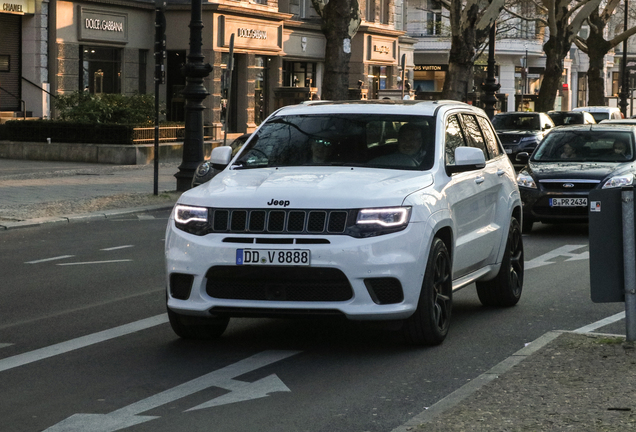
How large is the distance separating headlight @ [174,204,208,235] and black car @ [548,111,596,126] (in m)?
25.5

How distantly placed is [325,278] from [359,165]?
1237 mm

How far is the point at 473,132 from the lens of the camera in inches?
368

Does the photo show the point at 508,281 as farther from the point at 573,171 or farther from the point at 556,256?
the point at 573,171

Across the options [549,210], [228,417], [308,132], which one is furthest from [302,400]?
[549,210]

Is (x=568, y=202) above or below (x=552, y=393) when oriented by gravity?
above

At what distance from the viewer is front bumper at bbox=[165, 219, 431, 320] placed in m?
7.02

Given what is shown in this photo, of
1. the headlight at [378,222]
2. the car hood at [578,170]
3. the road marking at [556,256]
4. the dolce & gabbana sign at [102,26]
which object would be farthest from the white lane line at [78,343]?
the dolce & gabbana sign at [102,26]

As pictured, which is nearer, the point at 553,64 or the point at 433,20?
the point at 553,64

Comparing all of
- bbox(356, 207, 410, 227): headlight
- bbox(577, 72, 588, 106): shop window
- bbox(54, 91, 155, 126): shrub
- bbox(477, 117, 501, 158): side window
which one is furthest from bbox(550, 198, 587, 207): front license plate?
bbox(577, 72, 588, 106): shop window

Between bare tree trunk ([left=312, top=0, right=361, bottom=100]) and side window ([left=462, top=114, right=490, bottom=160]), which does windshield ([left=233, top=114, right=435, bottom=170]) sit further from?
bare tree trunk ([left=312, top=0, right=361, bottom=100])

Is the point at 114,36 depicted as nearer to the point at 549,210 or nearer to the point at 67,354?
the point at 549,210

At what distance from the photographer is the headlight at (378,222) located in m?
7.10

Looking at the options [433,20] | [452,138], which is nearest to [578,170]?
[452,138]

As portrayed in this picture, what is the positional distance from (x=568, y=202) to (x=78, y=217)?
7.25 meters
